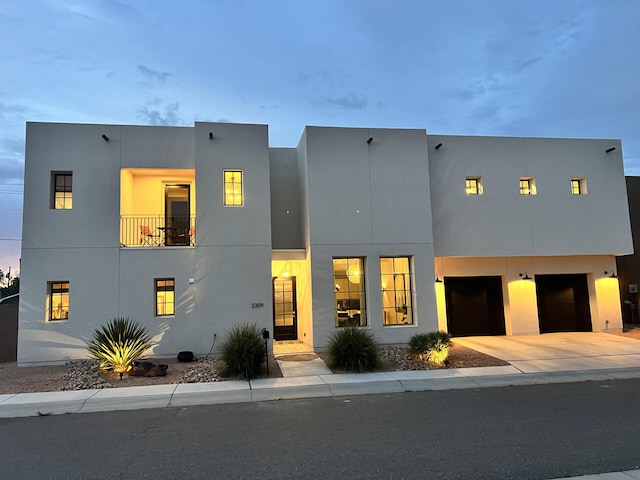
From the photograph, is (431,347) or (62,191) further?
(62,191)

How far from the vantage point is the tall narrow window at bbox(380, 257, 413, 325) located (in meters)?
13.6

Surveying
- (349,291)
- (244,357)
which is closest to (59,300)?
(244,357)

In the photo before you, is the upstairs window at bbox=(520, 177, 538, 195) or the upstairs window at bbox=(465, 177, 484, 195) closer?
the upstairs window at bbox=(465, 177, 484, 195)

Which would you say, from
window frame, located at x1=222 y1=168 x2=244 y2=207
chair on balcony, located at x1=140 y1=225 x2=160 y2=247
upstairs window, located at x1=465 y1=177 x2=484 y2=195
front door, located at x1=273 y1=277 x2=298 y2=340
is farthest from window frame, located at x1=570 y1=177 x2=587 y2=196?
chair on balcony, located at x1=140 y1=225 x2=160 y2=247

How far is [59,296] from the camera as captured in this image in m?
12.6

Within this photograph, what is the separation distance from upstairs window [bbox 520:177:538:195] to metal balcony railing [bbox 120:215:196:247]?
11312 mm

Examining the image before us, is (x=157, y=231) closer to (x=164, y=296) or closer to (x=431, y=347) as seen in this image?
(x=164, y=296)

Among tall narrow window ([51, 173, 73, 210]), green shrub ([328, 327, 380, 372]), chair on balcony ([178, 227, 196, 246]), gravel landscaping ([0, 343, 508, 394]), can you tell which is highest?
tall narrow window ([51, 173, 73, 210])

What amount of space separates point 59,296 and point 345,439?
1030 cm

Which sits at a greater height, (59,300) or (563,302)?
(59,300)

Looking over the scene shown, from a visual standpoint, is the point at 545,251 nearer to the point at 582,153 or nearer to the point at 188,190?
the point at 582,153

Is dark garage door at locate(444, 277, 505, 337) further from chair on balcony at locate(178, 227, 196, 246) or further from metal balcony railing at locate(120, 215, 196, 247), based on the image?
metal balcony railing at locate(120, 215, 196, 247)

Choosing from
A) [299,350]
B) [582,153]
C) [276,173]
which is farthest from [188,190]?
[582,153]

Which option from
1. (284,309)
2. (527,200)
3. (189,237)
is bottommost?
(284,309)
